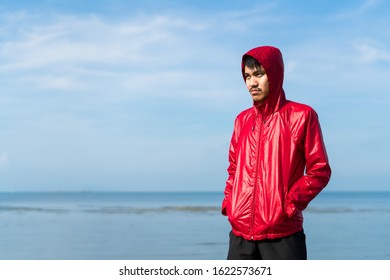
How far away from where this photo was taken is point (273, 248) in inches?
114

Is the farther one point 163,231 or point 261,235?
point 163,231

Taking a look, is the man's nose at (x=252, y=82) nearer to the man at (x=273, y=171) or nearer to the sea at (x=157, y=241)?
the man at (x=273, y=171)

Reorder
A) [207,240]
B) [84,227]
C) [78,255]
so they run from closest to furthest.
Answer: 1. [78,255]
2. [207,240]
3. [84,227]

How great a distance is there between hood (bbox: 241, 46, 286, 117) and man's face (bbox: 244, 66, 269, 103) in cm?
3

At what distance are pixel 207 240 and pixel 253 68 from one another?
8.59m

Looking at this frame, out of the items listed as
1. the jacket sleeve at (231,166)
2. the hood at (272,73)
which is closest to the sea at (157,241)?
the jacket sleeve at (231,166)

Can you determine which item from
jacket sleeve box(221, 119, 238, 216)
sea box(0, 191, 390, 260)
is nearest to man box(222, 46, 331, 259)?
jacket sleeve box(221, 119, 238, 216)

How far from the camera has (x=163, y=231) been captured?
13.3m

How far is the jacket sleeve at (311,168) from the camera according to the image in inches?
113
